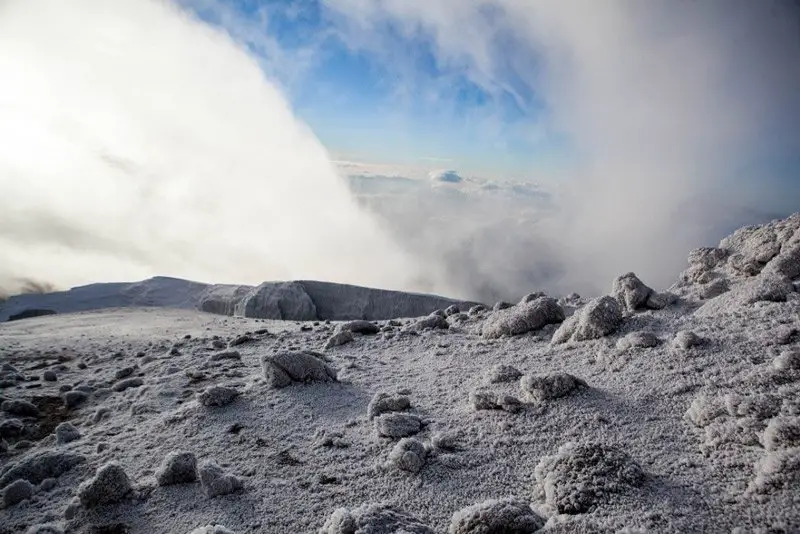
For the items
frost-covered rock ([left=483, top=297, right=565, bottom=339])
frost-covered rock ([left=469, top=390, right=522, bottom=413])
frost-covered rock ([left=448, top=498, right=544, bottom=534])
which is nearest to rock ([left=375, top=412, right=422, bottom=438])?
frost-covered rock ([left=469, top=390, right=522, bottom=413])

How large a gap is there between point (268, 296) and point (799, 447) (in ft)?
45.5

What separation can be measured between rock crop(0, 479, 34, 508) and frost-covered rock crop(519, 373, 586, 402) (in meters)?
3.12

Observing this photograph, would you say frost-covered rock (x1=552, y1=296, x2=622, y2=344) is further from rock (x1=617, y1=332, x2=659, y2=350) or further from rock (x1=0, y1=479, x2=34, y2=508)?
rock (x1=0, y1=479, x2=34, y2=508)

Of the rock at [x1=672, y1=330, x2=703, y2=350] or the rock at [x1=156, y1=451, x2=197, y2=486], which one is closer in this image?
the rock at [x1=156, y1=451, x2=197, y2=486]

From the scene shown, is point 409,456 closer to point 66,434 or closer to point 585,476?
point 585,476

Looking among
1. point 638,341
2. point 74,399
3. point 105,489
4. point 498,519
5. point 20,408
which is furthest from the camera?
point 74,399

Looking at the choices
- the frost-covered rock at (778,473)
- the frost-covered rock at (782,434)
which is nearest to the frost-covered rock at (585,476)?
the frost-covered rock at (778,473)

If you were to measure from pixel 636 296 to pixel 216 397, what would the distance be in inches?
152

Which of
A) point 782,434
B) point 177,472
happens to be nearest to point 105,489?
point 177,472

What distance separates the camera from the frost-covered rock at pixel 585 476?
6.40ft

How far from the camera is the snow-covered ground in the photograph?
194 cm

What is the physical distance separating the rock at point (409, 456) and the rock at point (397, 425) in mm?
277

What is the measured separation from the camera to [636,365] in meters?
3.22

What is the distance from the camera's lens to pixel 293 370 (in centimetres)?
401
